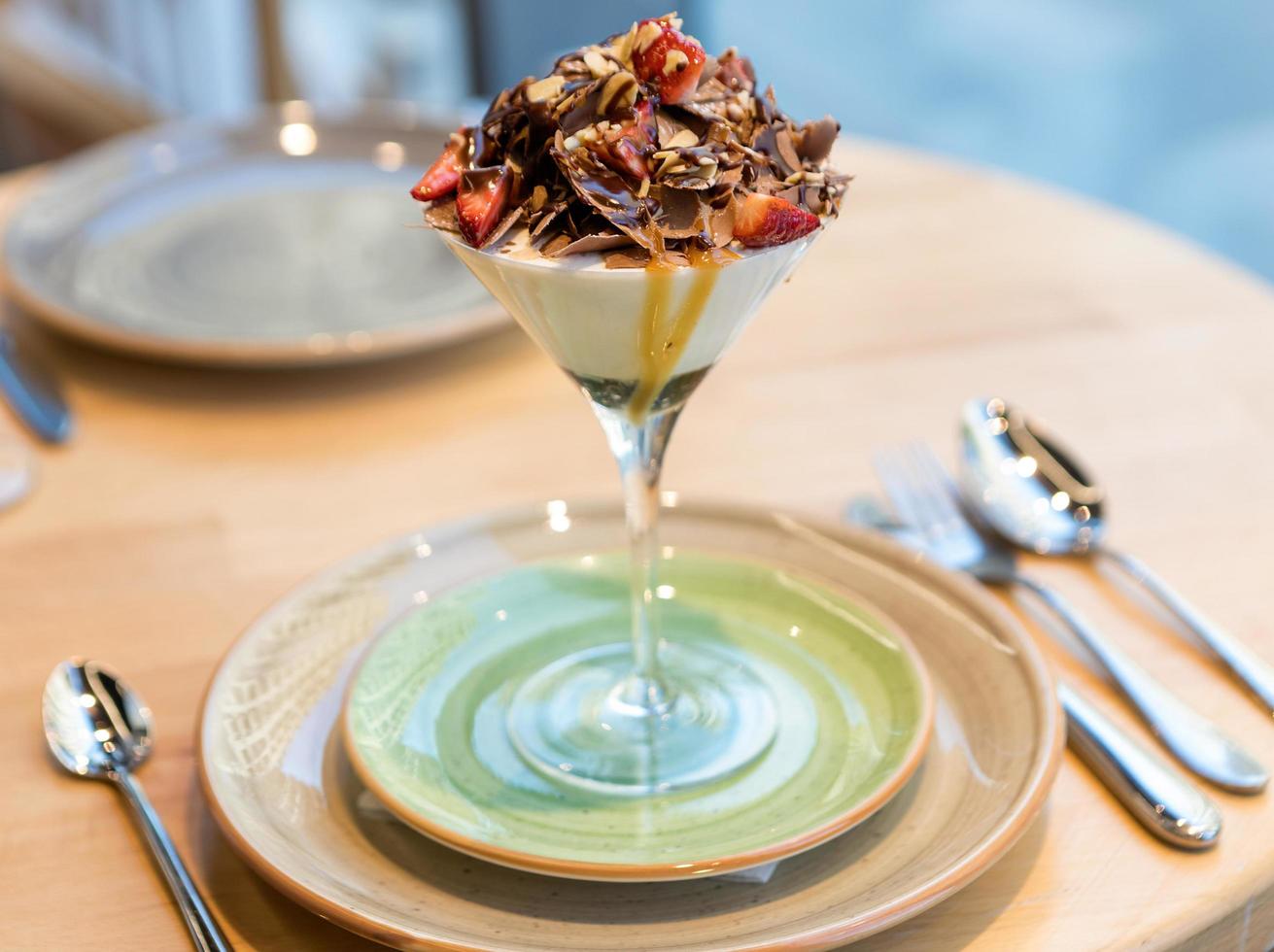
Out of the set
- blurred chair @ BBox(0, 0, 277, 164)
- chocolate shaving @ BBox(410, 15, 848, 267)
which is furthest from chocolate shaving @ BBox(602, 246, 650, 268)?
blurred chair @ BBox(0, 0, 277, 164)

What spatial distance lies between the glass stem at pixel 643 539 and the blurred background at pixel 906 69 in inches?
70.2

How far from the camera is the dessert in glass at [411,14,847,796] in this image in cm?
48

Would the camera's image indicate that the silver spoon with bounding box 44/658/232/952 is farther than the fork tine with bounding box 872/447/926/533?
No

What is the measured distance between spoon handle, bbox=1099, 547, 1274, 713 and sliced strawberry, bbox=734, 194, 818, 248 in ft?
1.01

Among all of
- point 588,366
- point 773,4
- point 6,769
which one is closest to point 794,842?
point 588,366

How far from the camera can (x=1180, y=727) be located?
591mm

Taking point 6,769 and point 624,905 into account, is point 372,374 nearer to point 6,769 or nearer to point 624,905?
point 6,769

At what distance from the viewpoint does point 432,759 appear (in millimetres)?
573

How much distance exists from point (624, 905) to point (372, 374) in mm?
529

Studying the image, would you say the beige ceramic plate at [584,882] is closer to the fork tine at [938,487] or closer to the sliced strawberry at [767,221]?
the fork tine at [938,487]

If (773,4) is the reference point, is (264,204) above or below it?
below

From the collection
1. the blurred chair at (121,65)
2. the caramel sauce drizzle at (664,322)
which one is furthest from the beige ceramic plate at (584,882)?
the blurred chair at (121,65)

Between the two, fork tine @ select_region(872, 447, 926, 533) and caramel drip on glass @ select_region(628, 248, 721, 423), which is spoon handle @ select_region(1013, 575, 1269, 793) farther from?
caramel drip on glass @ select_region(628, 248, 721, 423)

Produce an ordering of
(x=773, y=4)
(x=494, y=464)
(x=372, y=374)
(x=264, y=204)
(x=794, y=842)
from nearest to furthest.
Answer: (x=794, y=842) → (x=494, y=464) → (x=372, y=374) → (x=264, y=204) → (x=773, y=4)
